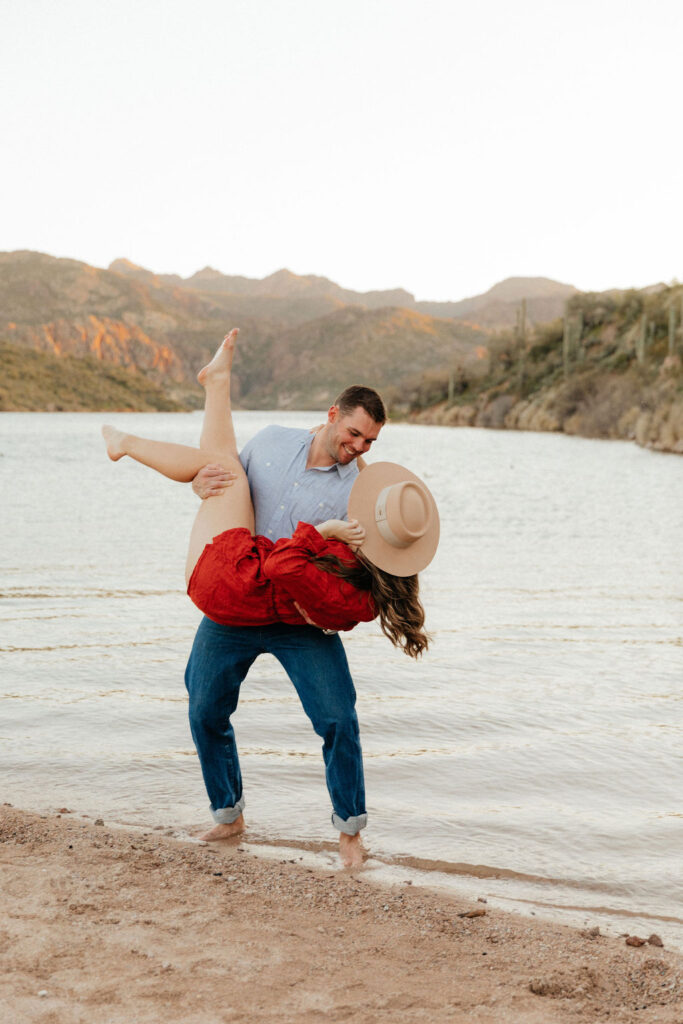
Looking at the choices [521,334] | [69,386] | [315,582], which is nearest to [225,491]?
[315,582]

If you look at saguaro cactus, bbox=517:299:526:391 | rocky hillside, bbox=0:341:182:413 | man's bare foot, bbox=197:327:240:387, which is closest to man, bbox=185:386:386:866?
man's bare foot, bbox=197:327:240:387

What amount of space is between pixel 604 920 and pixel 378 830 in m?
1.26

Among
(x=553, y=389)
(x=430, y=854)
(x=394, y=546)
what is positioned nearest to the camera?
(x=394, y=546)

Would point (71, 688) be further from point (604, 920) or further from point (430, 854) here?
point (604, 920)

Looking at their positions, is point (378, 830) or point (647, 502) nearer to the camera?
point (378, 830)

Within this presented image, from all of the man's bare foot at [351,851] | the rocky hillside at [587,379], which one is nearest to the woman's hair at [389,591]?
the man's bare foot at [351,851]

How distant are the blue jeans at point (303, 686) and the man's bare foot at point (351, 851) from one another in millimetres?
65

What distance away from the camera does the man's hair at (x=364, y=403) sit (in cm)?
416

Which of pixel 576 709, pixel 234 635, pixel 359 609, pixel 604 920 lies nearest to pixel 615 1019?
pixel 604 920

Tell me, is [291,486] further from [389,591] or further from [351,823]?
[351,823]

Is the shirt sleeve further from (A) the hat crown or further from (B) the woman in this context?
(A) the hat crown

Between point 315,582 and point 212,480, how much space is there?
26.5 inches

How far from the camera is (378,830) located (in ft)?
16.6

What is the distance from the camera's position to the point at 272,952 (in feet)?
11.2
